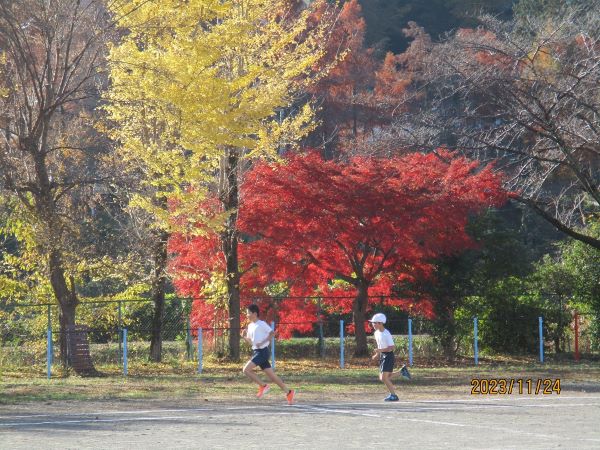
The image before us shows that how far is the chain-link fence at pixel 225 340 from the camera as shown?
25625 mm

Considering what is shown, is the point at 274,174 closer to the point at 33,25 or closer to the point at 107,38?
the point at 107,38

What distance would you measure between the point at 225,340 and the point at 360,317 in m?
4.07

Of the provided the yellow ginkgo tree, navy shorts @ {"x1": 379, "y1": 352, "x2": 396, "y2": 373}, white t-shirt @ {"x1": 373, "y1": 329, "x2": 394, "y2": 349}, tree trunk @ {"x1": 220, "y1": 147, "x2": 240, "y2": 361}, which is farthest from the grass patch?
the yellow ginkgo tree

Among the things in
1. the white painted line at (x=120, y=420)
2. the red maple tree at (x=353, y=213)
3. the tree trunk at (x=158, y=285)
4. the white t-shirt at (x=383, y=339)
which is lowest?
the white painted line at (x=120, y=420)

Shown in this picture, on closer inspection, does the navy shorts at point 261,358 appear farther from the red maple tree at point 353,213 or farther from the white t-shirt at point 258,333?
the red maple tree at point 353,213

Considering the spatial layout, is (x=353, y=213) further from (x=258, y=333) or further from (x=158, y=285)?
(x=258, y=333)

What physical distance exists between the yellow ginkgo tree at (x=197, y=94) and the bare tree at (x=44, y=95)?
3.18 feet

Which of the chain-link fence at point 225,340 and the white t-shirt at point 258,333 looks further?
the chain-link fence at point 225,340

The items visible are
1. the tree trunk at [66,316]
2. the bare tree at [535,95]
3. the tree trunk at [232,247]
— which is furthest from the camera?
the tree trunk at [232,247]

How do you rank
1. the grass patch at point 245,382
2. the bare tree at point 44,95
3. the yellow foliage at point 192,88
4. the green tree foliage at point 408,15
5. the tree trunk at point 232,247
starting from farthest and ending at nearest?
the green tree foliage at point 408,15, the tree trunk at point 232,247, the yellow foliage at point 192,88, the bare tree at point 44,95, the grass patch at point 245,382

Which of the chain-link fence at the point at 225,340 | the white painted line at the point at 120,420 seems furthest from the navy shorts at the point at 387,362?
the chain-link fence at the point at 225,340

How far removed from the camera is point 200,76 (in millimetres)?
22328

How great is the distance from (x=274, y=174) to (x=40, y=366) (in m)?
8.18
